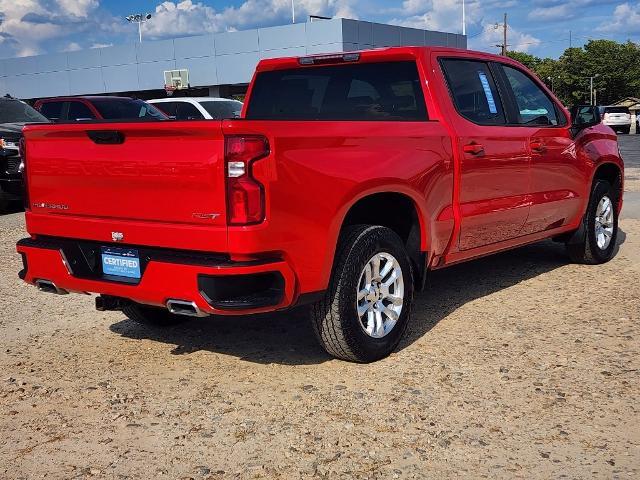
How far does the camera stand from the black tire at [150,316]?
5.27 metres

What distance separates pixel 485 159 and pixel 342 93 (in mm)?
1136

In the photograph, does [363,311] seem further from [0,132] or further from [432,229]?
[0,132]

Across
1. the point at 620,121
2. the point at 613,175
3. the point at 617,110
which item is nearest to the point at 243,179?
the point at 613,175

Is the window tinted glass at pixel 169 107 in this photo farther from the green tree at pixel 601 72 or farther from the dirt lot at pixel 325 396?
the green tree at pixel 601 72

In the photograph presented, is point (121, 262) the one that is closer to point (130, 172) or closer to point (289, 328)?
point (130, 172)

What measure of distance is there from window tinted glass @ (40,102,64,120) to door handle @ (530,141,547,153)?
11.9m

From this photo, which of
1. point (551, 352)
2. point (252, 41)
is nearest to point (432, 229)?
point (551, 352)

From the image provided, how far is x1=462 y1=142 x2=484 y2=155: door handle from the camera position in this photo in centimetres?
510

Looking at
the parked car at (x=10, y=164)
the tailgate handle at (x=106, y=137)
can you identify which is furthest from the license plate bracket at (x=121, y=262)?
the parked car at (x=10, y=164)

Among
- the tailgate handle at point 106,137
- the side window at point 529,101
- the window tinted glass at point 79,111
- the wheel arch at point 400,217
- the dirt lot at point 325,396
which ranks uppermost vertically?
the window tinted glass at point 79,111

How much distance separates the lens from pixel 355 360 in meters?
4.43

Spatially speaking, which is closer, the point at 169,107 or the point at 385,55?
the point at 385,55

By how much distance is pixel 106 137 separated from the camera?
4.07m

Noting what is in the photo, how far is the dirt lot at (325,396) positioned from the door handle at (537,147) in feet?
3.82
